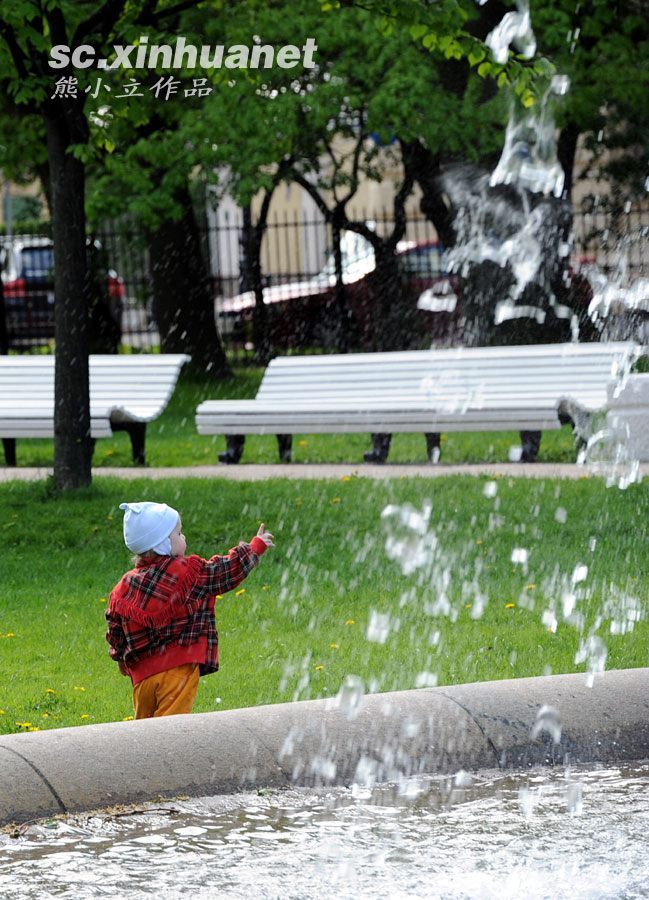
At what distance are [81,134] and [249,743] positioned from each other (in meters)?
6.53

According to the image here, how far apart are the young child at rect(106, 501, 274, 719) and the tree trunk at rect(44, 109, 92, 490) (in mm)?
5193

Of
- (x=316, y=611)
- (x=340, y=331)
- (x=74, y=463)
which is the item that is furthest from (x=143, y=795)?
(x=340, y=331)

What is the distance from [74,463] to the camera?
10.2 meters

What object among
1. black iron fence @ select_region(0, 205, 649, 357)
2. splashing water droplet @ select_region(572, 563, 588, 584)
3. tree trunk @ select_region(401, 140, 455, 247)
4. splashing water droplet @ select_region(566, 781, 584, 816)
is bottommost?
splashing water droplet @ select_region(566, 781, 584, 816)

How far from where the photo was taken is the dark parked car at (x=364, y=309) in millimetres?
21047

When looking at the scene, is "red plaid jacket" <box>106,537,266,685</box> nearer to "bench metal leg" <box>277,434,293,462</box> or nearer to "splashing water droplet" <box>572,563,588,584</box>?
"splashing water droplet" <box>572,563,588,584</box>

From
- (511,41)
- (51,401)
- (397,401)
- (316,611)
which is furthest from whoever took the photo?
(511,41)

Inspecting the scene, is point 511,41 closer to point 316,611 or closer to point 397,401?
point 397,401

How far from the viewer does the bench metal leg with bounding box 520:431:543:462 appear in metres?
11.7

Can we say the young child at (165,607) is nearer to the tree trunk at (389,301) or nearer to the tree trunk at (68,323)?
the tree trunk at (68,323)

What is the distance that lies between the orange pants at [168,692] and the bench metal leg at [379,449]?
7044 mm

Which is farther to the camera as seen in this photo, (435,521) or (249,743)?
(435,521)

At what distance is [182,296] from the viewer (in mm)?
20672

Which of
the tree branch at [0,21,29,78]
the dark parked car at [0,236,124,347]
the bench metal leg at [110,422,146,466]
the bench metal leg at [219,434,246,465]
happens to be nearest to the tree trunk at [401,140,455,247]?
the dark parked car at [0,236,124,347]
